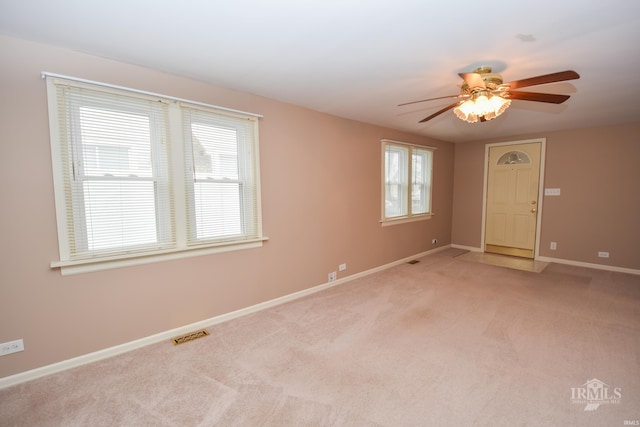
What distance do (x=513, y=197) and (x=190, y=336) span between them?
5849mm

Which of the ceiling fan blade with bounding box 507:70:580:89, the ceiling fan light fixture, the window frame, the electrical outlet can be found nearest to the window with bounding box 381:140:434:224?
the window frame

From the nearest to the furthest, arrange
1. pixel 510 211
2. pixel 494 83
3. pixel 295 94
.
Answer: pixel 494 83
pixel 295 94
pixel 510 211

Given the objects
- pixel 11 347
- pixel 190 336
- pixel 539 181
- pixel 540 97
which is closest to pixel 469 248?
pixel 539 181

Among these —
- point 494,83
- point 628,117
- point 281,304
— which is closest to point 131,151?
point 281,304

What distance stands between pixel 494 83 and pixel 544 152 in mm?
3734

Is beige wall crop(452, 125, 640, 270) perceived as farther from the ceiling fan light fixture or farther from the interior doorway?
the ceiling fan light fixture

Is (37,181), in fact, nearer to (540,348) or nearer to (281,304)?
(281,304)

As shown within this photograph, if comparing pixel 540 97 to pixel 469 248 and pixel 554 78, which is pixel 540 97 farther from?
pixel 469 248

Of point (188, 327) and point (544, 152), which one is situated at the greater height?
point (544, 152)

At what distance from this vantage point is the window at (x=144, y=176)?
212 centimetres

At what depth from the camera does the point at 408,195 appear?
512 cm

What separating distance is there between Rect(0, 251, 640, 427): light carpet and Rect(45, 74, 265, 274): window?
2.84 ft

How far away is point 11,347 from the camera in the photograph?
6.49 ft

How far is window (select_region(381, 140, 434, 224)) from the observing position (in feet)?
15.5
